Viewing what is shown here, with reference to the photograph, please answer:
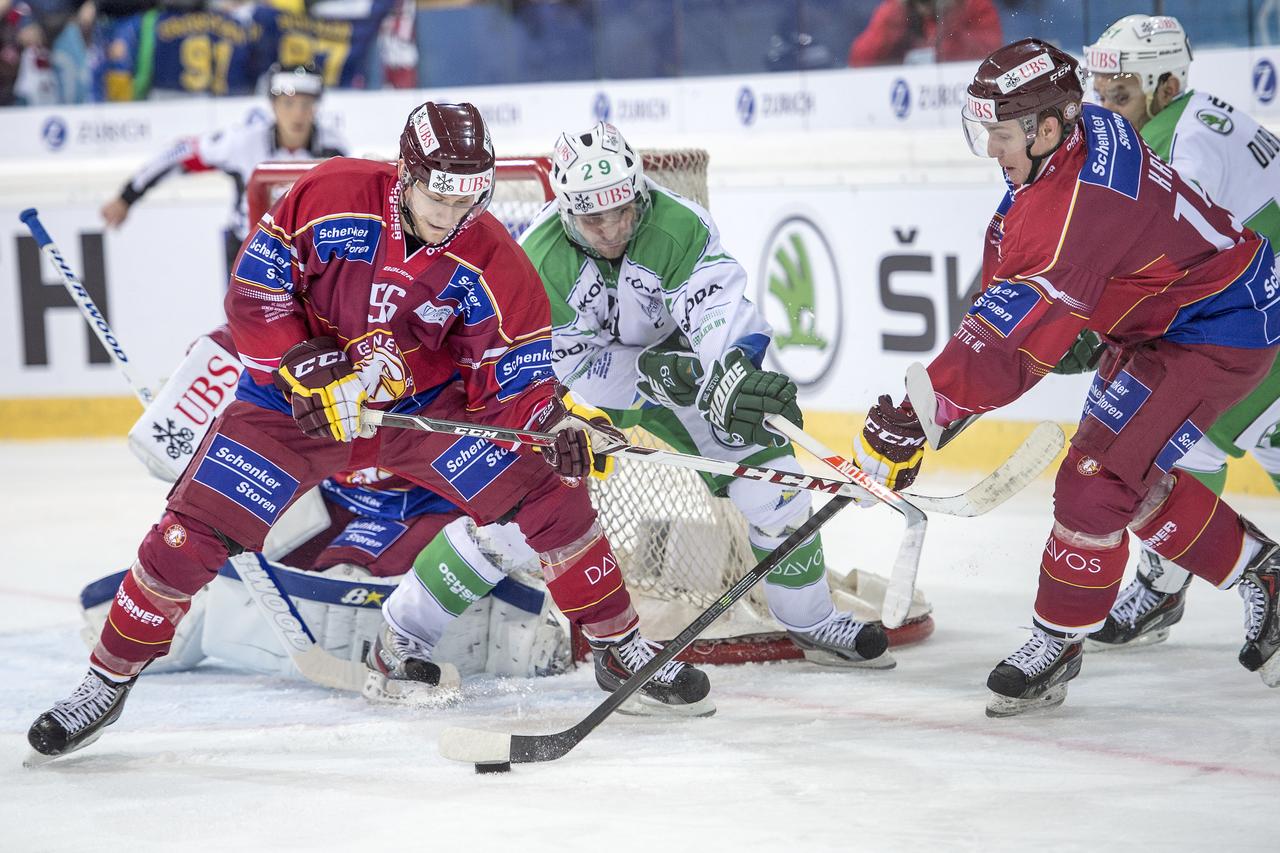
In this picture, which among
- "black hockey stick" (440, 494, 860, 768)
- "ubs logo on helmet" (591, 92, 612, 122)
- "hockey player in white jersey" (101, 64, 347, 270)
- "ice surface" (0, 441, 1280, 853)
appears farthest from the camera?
"ubs logo on helmet" (591, 92, 612, 122)

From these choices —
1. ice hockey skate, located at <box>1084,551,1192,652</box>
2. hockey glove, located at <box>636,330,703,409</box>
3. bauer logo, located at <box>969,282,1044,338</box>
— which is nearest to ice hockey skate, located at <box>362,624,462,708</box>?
hockey glove, located at <box>636,330,703,409</box>

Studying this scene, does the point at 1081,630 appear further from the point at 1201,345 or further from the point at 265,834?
the point at 265,834

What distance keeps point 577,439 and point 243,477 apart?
593mm

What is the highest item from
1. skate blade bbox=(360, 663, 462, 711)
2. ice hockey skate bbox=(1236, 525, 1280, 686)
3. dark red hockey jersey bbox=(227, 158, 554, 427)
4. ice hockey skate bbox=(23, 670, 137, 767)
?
dark red hockey jersey bbox=(227, 158, 554, 427)

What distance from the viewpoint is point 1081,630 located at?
314 cm

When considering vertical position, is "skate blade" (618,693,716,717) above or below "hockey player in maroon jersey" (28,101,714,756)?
below

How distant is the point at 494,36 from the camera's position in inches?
249

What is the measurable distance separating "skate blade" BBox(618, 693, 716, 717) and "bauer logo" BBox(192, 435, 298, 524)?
777mm

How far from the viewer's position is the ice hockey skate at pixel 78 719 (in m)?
2.94

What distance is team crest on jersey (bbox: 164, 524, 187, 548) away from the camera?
2961mm

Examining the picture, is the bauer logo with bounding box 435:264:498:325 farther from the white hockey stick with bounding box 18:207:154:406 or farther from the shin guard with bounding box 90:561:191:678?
the white hockey stick with bounding box 18:207:154:406

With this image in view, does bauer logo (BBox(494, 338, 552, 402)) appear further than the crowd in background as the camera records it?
No

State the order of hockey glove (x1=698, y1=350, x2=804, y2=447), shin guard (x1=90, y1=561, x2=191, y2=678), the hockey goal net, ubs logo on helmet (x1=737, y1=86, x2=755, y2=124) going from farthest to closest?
1. ubs logo on helmet (x1=737, y1=86, x2=755, y2=124)
2. the hockey goal net
3. hockey glove (x1=698, y1=350, x2=804, y2=447)
4. shin guard (x1=90, y1=561, x2=191, y2=678)

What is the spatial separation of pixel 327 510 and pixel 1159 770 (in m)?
1.88
